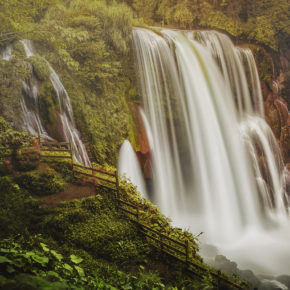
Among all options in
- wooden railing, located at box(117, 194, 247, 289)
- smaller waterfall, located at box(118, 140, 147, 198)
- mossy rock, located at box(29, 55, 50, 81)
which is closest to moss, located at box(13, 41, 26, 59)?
mossy rock, located at box(29, 55, 50, 81)

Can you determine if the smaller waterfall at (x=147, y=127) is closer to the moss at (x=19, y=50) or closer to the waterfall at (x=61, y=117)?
the waterfall at (x=61, y=117)

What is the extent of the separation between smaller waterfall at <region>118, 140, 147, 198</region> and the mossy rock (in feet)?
8.46

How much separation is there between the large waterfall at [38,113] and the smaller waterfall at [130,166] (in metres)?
1.03

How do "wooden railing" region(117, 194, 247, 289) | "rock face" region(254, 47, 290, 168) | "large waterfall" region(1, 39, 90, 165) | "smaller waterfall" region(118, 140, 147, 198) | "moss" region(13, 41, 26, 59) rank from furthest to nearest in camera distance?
"rock face" region(254, 47, 290, 168) < "smaller waterfall" region(118, 140, 147, 198) < "moss" region(13, 41, 26, 59) < "large waterfall" region(1, 39, 90, 165) < "wooden railing" region(117, 194, 247, 289)

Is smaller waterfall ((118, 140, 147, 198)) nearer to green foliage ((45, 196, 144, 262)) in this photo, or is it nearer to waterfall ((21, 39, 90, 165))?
waterfall ((21, 39, 90, 165))

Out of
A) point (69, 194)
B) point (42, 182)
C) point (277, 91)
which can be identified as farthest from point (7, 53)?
point (277, 91)

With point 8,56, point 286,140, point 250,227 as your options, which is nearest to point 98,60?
point 8,56

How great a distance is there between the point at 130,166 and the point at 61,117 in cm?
220

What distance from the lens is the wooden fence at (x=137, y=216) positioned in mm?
4676

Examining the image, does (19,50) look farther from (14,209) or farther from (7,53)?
(14,209)

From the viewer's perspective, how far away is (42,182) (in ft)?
17.9

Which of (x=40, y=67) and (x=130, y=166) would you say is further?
(x=130, y=166)

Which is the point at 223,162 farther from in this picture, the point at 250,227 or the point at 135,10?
the point at 135,10

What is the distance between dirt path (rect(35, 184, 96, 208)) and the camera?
5.35 m
